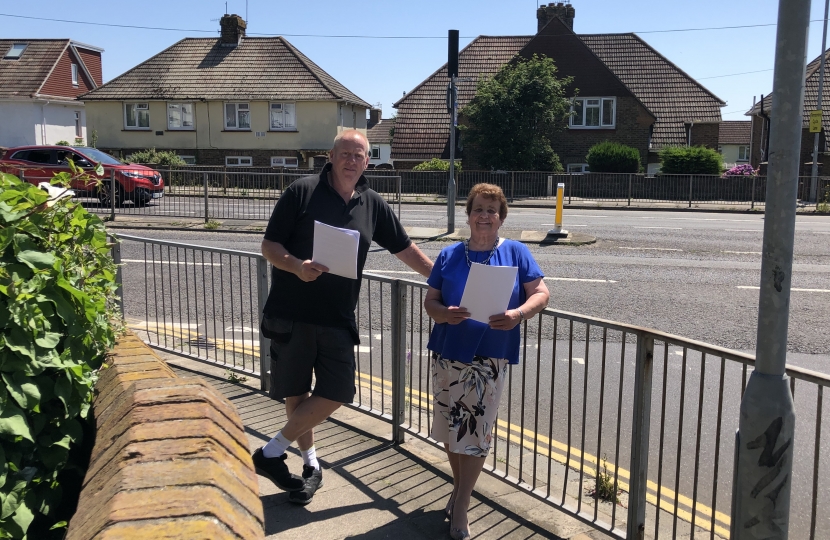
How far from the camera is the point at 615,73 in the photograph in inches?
1537

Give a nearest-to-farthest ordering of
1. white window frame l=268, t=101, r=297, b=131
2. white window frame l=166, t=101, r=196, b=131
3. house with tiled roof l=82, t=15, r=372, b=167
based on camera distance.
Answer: house with tiled roof l=82, t=15, r=372, b=167 < white window frame l=268, t=101, r=297, b=131 < white window frame l=166, t=101, r=196, b=131

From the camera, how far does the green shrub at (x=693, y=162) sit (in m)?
30.3

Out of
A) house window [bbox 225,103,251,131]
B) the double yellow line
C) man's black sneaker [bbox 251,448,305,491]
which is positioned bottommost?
the double yellow line

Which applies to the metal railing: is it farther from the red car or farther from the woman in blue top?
the red car

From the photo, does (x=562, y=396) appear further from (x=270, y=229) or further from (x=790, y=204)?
(x=790, y=204)

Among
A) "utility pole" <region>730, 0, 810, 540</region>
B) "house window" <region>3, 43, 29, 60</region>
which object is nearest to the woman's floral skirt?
"utility pole" <region>730, 0, 810, 540</region>

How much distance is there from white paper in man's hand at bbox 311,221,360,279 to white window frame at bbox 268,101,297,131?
3740 cm

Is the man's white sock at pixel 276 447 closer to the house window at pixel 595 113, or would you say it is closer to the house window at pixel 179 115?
the house window at pixel 595 113

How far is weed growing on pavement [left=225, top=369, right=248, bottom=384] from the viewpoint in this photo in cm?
641

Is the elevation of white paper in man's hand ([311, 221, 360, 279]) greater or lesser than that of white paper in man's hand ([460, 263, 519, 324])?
greater

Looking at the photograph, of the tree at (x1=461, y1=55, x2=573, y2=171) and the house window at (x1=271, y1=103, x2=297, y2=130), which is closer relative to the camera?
the tree at (x1=461, y1=55, x2=573, y2=171)

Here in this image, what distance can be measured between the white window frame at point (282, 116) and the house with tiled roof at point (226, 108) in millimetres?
51

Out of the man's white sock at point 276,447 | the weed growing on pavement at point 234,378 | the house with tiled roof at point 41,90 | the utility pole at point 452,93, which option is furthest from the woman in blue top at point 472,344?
the house with tiled roof at point 41,90

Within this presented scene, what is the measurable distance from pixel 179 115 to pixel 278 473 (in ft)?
129
